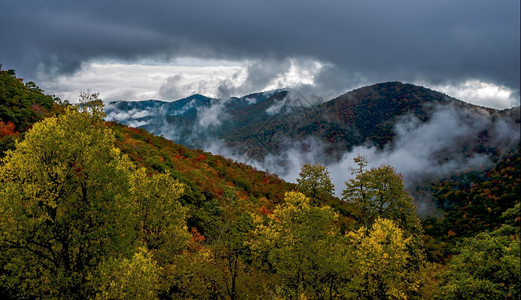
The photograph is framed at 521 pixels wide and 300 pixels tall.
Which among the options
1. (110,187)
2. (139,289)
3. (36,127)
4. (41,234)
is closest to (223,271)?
(139,289)

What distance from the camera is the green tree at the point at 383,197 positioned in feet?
107

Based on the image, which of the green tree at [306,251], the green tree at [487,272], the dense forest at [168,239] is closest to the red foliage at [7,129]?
the dense forest at [168,239]

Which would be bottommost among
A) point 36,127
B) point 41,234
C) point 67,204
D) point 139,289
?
point 139,289

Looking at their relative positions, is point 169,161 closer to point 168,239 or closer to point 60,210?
point 168,239

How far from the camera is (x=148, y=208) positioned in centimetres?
2225

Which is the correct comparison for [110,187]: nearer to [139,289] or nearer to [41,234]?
[41,234]

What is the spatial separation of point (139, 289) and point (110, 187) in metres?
6.40

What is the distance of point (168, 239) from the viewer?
2231cm

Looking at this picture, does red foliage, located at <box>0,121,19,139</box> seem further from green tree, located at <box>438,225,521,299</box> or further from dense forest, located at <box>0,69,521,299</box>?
green tree, located at <box>438,225,521,299</box>

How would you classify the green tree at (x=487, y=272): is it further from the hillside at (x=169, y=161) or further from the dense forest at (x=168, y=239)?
the hillside at (x=169, y=161)

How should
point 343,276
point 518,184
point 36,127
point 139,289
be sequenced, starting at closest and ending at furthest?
point 139,289 → point 36,127 → point 343,276 → point 518,184

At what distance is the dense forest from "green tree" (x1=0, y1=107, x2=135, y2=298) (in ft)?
0.22

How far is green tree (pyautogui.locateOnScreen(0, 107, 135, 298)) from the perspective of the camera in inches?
607

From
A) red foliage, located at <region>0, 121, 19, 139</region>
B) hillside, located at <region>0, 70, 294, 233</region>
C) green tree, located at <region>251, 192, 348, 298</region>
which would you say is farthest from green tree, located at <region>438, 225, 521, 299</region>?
red foliage, located at <region>0, 121, 19, 139</region>
